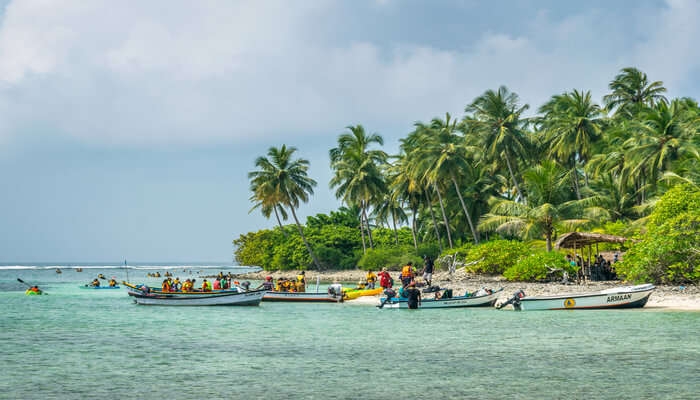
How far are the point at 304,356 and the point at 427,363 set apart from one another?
3.19 meters

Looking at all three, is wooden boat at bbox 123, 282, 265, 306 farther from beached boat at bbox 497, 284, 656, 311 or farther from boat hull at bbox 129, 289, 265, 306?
beached boat at bbox 497, 284, 656, 311

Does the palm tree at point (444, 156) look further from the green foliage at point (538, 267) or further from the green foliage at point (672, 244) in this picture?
the green foliage at point (672, 244)

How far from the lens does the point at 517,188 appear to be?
4897 cm

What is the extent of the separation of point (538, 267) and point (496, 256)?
5086mm

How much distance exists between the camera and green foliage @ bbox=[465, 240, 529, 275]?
3988 centimetres

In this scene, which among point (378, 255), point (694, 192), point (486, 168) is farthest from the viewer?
point (378, 255)

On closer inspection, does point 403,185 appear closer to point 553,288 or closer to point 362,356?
point 553,288

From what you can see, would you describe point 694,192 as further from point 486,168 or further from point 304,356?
point 486,168

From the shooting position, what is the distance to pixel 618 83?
5531 cm

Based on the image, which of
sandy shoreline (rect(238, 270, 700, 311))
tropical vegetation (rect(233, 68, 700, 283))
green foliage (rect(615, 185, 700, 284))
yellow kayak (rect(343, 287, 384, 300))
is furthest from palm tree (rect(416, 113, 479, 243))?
green foliage (rect(615, 185, 700, 284))

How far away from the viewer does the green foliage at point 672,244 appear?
87.8 ft

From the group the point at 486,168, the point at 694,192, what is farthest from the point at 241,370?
the point at 486,168

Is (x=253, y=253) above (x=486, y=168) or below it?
below

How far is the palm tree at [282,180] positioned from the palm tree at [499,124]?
19107 mm
